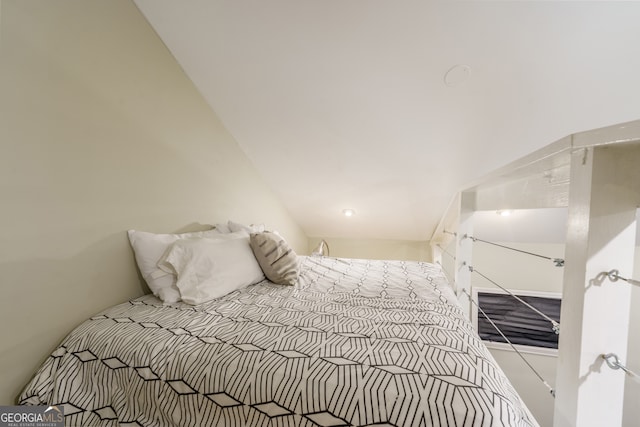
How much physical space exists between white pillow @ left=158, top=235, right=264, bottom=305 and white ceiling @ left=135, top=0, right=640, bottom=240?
3.95ft

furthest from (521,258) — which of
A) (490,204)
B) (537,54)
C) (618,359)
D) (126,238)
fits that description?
(126,238)

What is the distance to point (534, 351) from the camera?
3.16 m

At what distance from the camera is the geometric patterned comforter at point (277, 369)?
0.69 meters

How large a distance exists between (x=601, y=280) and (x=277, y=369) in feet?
3.01

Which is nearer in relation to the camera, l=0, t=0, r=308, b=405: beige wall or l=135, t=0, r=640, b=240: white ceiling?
l=0, t=0, r=308, b=405: beige wall

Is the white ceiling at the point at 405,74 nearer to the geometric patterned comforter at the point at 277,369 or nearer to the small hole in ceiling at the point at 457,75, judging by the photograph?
the small hole in ceiling at the point at 457,75

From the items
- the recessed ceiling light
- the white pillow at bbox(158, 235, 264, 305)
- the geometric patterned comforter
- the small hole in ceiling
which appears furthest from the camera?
the recessed ceiling light

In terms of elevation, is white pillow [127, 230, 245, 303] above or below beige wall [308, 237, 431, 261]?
above

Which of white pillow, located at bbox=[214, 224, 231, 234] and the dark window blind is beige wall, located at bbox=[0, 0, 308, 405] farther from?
the dark window blind

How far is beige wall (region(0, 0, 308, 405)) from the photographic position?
3.22 ft

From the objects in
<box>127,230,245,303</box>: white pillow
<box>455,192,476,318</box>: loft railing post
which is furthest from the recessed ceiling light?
<box>127,230,245,303</box>: white pillow

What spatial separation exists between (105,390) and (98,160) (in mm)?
980

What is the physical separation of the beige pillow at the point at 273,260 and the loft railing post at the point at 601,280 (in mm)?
1260

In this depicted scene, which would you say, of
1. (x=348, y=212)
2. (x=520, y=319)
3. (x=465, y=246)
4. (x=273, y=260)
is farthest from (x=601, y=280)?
(x=520, y=319)
